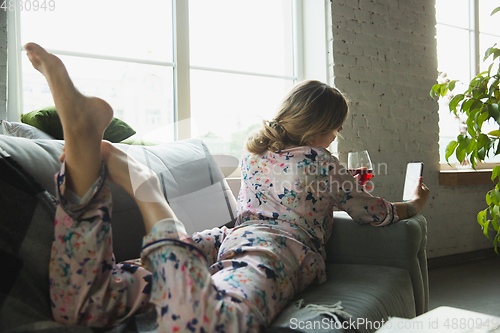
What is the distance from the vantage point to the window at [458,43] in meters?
3.29

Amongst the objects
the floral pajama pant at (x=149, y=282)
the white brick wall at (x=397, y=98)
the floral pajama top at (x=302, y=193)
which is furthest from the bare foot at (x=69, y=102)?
the white brick wall at (x=397, y=98)

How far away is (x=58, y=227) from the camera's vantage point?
0.81 metres

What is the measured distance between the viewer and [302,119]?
1.23 m

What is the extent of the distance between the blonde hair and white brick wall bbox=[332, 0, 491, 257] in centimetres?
140

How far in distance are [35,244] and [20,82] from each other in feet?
4.55

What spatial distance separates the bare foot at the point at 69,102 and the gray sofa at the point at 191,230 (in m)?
0.18

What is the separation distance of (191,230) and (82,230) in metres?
0.57

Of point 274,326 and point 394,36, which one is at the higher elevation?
point 394,36

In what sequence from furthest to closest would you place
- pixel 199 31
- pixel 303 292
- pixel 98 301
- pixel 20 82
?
1. pixel 199 31
2. pixel 20 82
3. pixel 303 292
4. pixel 98 301

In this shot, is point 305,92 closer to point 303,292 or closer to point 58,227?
point 303,292

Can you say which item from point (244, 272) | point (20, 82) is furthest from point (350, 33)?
point (244, 272)

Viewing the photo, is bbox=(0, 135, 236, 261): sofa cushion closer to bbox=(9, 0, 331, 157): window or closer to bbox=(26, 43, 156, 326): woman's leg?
bbox=(26, 43, 156, 326): woman's leg

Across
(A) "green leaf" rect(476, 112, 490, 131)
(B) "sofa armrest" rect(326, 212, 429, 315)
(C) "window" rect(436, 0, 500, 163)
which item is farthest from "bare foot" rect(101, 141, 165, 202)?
(C) "window" rect(436, 0, 500, 163)

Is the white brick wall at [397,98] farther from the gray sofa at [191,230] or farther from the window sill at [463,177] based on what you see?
the gray sofa at [191,230]
